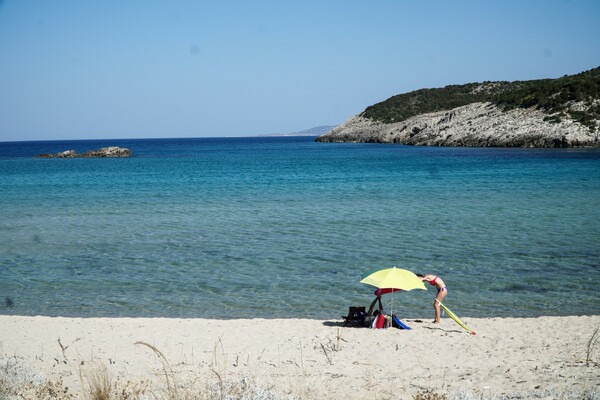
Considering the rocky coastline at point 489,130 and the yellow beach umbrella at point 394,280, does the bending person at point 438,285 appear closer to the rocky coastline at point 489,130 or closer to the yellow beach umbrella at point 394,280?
the yellow beach umbrella at point 394,280

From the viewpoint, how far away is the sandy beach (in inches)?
309

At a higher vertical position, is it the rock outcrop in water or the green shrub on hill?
the green shrub on hill

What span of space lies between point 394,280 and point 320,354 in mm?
2289

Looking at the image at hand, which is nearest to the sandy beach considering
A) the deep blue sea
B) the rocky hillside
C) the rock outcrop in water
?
the deep blue sea

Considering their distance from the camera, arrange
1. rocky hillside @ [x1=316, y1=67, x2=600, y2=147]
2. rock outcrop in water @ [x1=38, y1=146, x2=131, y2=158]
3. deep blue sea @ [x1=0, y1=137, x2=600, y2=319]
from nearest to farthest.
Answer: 1. deep blue sea @ [x1=0, y1=137, x2=600, y2=319]
2. rocky hillside @ [x1=316, y1=67, x2=600, y2=147]
3. rock outcrop in water @ [x1=38, y1=146, x2=131, y2=158]

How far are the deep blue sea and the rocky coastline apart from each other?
3652 cm

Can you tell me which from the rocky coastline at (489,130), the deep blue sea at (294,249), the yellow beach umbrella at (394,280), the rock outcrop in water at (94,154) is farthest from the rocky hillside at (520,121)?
the yellow beach umbrella at (394,280)

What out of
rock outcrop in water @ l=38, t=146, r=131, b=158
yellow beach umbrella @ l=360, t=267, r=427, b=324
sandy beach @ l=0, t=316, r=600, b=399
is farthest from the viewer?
rock outcrop in water @ l=38, t=146, r=131, b=158

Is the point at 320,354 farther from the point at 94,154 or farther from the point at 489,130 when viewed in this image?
the point at 94,154

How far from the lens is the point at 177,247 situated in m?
18.4

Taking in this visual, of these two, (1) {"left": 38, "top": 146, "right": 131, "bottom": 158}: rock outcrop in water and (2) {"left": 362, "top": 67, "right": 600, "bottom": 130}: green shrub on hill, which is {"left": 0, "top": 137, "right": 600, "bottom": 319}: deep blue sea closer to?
(2) {"left": 362, "top": 67, "right": 600, "bottom": 130}: green shrub on hill

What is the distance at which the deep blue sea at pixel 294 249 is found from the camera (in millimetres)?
12820

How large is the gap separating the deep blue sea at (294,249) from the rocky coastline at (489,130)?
36517 mm

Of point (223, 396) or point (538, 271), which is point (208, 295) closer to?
point (223, 396)
